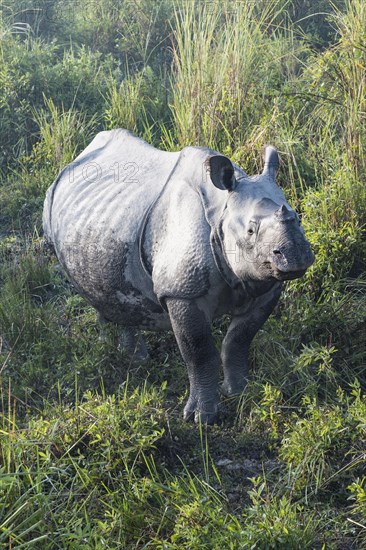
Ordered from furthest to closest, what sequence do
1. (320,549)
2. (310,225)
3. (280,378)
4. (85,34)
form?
1. (85,34)
2. (310,225)
3. (280,378)
4. (320,549)

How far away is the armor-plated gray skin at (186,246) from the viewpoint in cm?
414

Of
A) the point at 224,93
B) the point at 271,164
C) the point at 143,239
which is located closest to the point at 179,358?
the point at 143,239

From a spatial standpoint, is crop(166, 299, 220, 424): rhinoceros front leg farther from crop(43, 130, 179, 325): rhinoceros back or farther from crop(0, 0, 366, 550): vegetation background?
crop(43, 130, 179, 325): rhinoceros back

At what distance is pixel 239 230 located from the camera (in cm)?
415

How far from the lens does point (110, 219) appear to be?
476 cm

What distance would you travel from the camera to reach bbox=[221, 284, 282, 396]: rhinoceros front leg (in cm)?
453

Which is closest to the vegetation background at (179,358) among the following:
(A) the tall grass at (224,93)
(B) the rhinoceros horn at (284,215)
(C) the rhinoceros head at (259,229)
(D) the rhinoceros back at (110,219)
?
(A) the tall grass at (224,93)

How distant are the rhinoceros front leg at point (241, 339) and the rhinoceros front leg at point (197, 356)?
0.17m

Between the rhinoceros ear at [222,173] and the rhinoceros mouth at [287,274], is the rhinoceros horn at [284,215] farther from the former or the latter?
the rhinoceros ear at [222,173]

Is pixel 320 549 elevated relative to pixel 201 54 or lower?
lower

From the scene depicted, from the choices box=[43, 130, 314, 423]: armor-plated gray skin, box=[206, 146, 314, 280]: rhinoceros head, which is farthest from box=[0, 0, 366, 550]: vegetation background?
box=[206, 146, 314, 280]: rhinoceros head

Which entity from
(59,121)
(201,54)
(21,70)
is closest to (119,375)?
(201,54)

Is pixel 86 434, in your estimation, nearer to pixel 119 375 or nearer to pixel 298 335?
pixel 119 375

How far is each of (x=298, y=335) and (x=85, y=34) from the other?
5.16 m
